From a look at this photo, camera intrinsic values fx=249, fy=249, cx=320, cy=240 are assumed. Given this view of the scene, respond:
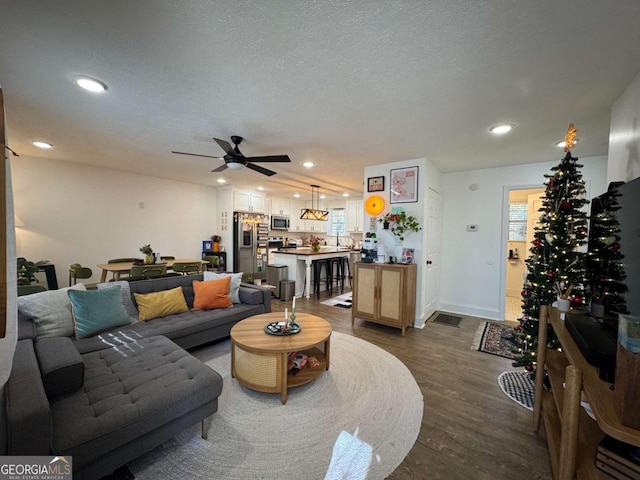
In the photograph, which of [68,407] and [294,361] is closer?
[68,407]

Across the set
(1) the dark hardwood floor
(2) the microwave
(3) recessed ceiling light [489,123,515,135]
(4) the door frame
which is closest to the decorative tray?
(1) the dark hardwood floor

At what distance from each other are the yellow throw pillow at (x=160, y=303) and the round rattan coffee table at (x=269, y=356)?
1018 millimetres

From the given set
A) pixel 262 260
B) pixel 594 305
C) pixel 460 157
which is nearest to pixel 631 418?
pixel 594 305

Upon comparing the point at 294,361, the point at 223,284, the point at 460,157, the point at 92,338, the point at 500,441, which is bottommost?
the point at 500,441

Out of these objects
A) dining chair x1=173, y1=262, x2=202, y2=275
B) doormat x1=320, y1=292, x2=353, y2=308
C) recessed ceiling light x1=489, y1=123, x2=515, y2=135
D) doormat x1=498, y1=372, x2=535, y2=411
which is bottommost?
doormat x1=320, y1=292, x2=353, y2=308

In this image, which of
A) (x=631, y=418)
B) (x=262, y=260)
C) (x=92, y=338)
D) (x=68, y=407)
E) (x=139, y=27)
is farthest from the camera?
(x=262, y=260)

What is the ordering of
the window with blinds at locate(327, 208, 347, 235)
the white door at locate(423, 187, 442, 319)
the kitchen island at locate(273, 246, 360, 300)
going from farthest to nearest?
the window with blinds at locate(327, 208, 347, 235)
the kitchen island at locate(273, 246, 360, 300)
the white door at locate(423, 187, 442, 319)

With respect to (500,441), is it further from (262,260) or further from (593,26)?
(262,260)

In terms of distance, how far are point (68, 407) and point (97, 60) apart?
224cm

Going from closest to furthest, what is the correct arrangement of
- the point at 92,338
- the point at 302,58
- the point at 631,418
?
the point at 631,418
the point at 302,58
the point at 92,338

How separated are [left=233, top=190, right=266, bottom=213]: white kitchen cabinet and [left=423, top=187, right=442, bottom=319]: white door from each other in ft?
15.6

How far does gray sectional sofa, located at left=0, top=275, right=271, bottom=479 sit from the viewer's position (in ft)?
3.73

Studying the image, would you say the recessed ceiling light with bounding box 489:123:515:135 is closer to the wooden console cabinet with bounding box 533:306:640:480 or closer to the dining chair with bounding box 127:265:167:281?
Answer: the wooden console cabinet with bounding box 533:306:640:480

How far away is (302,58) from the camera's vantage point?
169 cm
